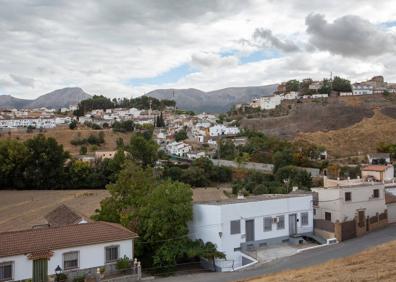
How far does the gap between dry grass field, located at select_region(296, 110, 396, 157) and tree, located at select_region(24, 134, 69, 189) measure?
146ft

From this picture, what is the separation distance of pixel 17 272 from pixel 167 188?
8738mm

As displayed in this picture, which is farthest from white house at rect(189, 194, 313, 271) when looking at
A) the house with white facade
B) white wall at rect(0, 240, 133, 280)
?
white wall at rect(0, 240, 133, 280)

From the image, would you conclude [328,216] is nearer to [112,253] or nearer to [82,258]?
[112,253]

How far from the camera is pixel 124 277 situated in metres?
20.5

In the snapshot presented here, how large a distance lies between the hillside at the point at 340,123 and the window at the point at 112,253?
6659 centimetres

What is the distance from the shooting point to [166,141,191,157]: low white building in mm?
87125

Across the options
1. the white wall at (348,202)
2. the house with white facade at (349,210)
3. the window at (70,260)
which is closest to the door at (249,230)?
the house with white facade at (349,210)

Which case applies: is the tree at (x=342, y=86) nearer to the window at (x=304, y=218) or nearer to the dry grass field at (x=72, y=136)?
the dry grass field at (x=72, y=136)

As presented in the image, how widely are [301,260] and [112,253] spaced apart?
8.63 metres

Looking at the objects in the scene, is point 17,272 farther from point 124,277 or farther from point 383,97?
point 383,97

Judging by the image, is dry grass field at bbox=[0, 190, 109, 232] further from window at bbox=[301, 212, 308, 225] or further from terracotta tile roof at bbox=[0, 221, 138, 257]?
window at bbox=[301, 212, 308, 225]

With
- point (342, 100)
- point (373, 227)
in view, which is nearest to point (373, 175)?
point (373, 227)

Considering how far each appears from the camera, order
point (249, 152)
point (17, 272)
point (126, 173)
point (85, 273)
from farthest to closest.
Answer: point (249, 152) → point (126, 173) → point (85, 273) → point (17, 272)

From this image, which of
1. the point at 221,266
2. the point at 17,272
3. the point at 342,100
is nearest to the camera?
the point at 17,272
